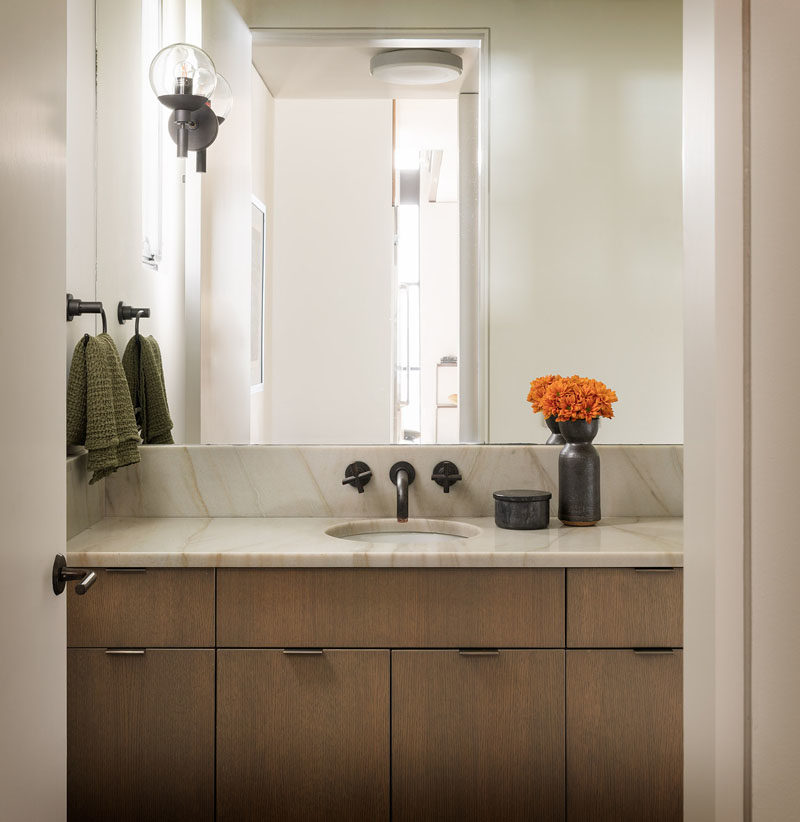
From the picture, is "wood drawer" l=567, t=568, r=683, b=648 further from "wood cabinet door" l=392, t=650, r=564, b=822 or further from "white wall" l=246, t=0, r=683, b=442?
"white wall" l=246, t=0, r=683, b=442

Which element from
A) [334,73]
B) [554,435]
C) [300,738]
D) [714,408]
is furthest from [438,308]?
[714,408]

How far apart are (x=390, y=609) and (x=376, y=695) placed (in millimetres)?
180

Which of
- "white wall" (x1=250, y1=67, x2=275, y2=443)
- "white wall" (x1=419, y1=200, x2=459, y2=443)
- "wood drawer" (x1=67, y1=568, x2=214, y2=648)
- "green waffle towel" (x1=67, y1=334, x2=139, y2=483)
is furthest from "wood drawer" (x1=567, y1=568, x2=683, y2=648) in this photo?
"green waffle towel" (x1=67, y1=334, x2=139, y2=483)

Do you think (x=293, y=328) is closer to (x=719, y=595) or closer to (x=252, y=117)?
(x=252, y=117)

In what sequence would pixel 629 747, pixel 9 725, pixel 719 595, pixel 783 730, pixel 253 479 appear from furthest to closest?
1. pixel 253 479
2. pixel 629 747
3. pixel 9 725
4. pixel 719 595
5. pixel 783 730

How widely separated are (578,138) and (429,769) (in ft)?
5.30

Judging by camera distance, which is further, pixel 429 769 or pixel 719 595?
pixel 429 769

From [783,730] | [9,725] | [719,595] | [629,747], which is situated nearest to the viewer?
[783,730]

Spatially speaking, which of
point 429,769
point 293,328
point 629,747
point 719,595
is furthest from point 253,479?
point 719,595

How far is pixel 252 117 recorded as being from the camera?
2.40 meters

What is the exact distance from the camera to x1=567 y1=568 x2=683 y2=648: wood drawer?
6.14ft

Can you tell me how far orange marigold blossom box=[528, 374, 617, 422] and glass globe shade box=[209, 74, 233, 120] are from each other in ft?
3.64

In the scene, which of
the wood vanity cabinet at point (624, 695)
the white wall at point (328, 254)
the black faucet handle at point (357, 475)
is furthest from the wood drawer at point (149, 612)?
the wood vanity cabinet at point (624, 695)

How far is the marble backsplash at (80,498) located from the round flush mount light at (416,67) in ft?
4.13
